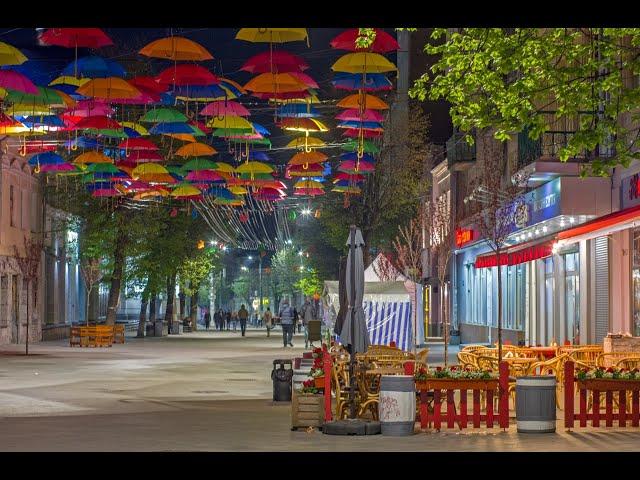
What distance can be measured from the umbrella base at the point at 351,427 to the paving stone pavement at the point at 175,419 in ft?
0.68

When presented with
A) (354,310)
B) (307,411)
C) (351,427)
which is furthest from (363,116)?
(351,427)

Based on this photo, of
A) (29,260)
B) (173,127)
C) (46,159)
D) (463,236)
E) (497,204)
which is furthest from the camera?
(463,236)

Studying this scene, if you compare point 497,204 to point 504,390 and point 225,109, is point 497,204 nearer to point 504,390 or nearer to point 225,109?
point 225,109

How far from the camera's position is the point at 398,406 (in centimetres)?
1858

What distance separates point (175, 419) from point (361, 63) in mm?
9296

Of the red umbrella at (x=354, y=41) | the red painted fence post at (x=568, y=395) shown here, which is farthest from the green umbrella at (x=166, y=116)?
the red painted fence post at (x=568, y=395)

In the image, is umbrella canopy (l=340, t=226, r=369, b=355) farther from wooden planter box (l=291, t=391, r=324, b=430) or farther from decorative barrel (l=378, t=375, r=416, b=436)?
decorative barrel (l=378, t=375, r=416, b=436)

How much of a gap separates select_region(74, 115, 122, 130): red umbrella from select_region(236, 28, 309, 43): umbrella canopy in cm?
724

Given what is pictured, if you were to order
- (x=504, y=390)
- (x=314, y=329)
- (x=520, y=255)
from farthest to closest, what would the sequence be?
(x=314, y=329)
(x=520, y=255)
(x=504, y=390)

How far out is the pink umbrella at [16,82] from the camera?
25.6m

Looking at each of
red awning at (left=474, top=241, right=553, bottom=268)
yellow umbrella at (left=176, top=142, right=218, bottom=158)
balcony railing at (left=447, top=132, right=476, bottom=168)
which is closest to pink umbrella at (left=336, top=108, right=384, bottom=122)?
yellow umbrella at (left=176, top=142, right=218, bottom=158)

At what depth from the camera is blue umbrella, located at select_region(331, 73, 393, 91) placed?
1115 inches

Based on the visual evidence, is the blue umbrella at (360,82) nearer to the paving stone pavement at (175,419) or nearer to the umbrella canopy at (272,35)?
the umbrella canopy at (272,35)
